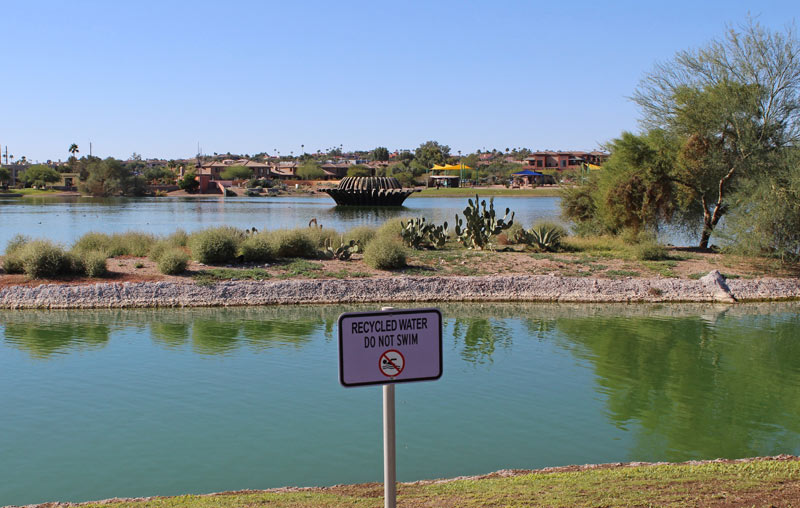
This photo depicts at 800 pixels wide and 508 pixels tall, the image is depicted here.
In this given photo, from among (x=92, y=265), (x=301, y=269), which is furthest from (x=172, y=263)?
(x=301, y=269)

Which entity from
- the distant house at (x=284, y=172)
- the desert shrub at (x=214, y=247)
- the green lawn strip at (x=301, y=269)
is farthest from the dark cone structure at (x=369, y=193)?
the distant house at (x=284, y=172)

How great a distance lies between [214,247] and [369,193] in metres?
70.0

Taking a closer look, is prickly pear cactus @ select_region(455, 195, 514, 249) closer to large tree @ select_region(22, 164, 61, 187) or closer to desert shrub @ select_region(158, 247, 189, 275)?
desert shrub @ select_region(158, 247, 189, 275)

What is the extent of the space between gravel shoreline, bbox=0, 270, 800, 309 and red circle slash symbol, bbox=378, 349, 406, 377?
18407mm

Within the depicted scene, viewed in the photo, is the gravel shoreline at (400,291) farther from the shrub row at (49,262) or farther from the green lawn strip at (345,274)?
the shrub row at (49,262)

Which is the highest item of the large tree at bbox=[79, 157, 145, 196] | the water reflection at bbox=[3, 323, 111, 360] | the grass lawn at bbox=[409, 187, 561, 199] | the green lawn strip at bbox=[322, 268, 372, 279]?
the large tree at bbox=[79, 157, 145, 196]

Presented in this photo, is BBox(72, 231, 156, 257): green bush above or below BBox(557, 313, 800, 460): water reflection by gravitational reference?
above

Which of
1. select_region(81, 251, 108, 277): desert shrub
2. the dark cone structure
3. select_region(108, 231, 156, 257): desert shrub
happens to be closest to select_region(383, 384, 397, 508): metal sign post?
select_region(81, 251, 108, 277): desert shrub

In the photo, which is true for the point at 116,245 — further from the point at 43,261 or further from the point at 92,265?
the point at 43,261

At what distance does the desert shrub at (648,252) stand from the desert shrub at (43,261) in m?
19.4

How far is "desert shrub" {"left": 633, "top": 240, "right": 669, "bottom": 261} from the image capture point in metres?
26.8

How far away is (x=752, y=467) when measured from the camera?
8.09 meters

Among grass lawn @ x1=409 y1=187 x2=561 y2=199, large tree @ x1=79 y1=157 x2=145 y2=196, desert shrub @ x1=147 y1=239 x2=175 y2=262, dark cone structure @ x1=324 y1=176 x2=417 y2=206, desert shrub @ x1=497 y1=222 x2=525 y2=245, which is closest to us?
desert shrub @ x1=147 y1=239 x2=175 y2=262

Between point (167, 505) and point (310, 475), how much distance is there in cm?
226
